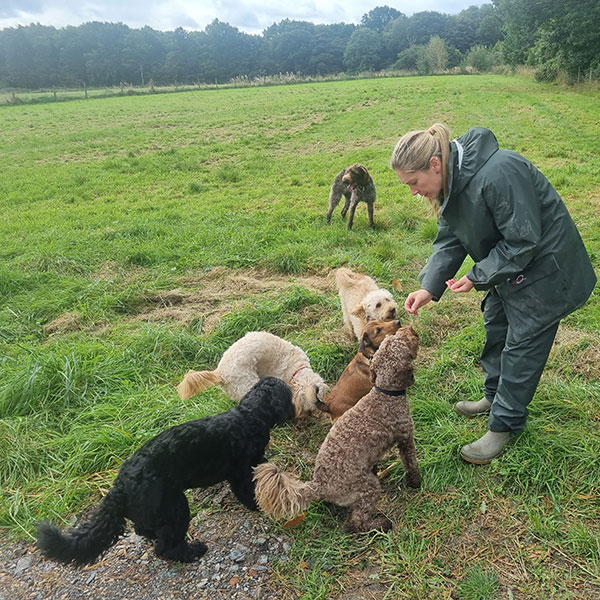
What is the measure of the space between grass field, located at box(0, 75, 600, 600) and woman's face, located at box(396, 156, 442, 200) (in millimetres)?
1675

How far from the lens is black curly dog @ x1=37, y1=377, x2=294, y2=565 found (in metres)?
2.22

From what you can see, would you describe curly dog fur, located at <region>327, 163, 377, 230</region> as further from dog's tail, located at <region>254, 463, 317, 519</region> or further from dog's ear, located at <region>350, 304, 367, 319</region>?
dog's tail, located at <region>254, 463, 317, 519</region>

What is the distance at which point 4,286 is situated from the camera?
5.77 metres

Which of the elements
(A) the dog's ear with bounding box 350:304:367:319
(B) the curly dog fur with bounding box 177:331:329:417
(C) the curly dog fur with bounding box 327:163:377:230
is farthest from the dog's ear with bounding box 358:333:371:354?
(C) the curly dog fur with bounding box 327:163:377:230

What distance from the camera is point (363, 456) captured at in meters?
2.61

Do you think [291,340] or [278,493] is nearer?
[278,493]

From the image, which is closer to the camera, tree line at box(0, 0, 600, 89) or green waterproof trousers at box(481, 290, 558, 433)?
green waterproof trousers at box(481, 290, 558, 433)

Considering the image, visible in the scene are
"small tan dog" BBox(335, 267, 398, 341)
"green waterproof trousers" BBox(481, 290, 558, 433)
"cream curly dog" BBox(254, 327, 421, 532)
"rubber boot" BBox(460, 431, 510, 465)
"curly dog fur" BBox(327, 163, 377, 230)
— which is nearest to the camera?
"cream curly dog" BBox(254, 327, 421, 532)

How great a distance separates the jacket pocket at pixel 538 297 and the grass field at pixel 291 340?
90 centimetres

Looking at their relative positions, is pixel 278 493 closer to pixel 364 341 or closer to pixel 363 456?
pixel 363 456

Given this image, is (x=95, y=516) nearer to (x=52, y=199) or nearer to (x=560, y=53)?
(x=52, y=199)

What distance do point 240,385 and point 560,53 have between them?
33.6 m

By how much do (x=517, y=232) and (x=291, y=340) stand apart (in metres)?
2.67

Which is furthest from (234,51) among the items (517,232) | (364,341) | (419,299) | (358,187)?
(517,232)
